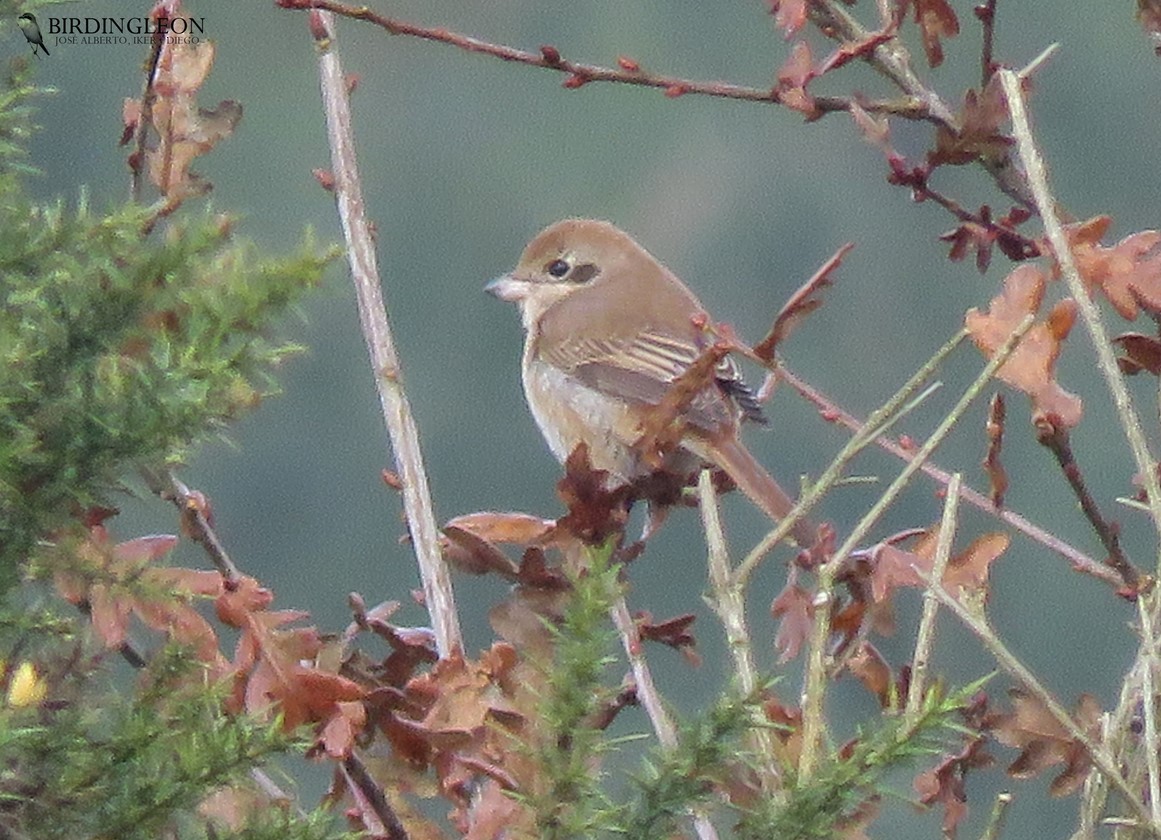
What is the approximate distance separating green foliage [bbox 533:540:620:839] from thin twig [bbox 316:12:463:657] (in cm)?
66

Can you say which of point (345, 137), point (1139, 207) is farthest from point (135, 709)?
point (1139, 207)

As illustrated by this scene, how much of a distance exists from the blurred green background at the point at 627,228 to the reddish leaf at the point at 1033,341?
389 inches

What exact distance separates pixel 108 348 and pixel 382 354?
93cm

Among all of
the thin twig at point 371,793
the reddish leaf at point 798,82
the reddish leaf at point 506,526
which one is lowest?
the thin twig at point 371,793

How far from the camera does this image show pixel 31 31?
1834 mm

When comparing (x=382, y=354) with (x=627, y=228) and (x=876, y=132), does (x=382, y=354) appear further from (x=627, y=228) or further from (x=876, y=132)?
(x=627, y=228)

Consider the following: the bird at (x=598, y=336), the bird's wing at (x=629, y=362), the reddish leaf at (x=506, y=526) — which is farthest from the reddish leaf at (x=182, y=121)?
the bird's wing at (x=629, y=362)

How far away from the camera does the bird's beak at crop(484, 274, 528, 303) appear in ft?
16.5

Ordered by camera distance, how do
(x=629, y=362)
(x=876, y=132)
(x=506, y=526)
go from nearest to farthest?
(x=506, y=526)
(x=876, y=132)
(x=629, y=362)

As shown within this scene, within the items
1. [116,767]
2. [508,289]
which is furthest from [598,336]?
[116,767]

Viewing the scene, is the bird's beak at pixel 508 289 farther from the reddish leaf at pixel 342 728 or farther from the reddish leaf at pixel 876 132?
the reddish leaf at pixel 342 728

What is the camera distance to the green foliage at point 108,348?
1.46 meters

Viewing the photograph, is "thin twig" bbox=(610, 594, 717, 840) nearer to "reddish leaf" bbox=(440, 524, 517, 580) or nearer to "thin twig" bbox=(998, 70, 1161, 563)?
"reddish leaf" bbox=(440, 524, 517, 580)

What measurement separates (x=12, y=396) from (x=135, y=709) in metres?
0.24
